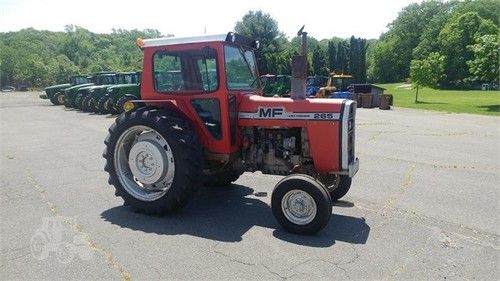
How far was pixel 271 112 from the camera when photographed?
5164mm

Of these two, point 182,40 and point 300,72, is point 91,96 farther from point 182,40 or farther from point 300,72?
point 300,72

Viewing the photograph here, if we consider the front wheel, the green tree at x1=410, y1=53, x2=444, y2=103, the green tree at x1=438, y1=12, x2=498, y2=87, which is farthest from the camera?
the green tree at x1=438, y1=12, x2=498, y2=87

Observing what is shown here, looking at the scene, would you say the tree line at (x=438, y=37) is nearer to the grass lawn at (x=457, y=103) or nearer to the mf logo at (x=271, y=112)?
the grass lawn at (x=457, y=103)

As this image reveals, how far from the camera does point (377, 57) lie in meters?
82.3

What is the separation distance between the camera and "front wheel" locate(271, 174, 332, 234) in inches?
175

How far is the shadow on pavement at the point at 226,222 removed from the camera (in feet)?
14.9

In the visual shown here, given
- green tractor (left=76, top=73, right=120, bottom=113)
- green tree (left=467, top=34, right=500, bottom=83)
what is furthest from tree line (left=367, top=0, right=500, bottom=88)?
green tractor (left=76, top=73, right=120, bottom=113)

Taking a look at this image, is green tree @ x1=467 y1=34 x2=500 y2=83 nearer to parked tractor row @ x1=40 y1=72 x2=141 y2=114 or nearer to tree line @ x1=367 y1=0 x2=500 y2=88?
tree line @ x1=367 y1=0 x2=500 y2=88

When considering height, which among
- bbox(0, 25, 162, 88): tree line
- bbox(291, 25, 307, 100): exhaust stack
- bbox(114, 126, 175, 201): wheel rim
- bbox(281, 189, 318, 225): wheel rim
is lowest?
bbox(281, 189, 318, 225): wheel rim

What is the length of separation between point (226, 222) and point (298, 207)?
99cm

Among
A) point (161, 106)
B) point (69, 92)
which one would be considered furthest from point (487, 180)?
point (69, 92)

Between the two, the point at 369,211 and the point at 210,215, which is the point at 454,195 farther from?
the point at 210,215

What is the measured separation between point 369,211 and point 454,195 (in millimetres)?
1687

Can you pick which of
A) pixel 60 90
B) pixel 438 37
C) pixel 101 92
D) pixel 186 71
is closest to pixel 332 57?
pixel 438 37
